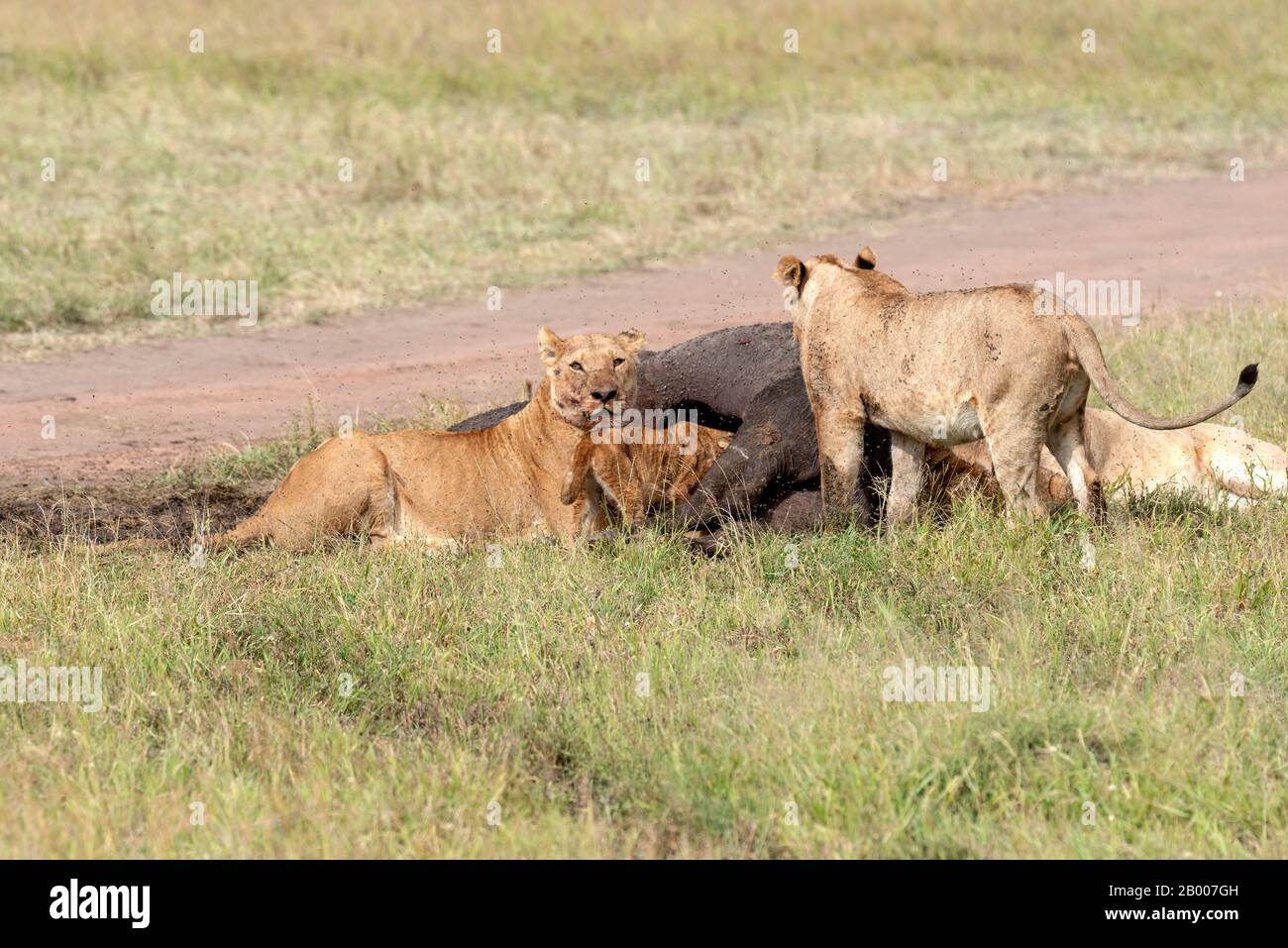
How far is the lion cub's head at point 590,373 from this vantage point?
648cm

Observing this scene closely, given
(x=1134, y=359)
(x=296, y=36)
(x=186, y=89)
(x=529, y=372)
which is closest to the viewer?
(x=1134, y=359)

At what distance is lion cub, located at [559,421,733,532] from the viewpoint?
6562mm

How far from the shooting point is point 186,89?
58.5ft

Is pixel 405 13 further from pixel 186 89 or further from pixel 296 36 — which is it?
pixel 186 89

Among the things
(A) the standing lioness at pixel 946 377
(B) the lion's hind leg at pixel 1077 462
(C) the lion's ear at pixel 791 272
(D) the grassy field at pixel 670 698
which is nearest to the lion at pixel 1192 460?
(D) the grassy field at pixel 670 698

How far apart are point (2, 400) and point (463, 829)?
6609 mm

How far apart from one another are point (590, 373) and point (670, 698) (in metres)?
1.73

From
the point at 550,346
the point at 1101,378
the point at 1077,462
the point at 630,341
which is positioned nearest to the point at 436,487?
the point at 550,346

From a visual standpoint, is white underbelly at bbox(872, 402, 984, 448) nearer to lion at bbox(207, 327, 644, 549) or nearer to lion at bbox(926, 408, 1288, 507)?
lion at bbox(207, 327, 644, 549)

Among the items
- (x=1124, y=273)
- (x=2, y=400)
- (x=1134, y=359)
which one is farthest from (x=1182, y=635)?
(x=1124, y=273)

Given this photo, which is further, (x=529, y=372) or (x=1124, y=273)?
(x=1124, y=273)

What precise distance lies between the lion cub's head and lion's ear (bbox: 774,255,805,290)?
1.92 feet

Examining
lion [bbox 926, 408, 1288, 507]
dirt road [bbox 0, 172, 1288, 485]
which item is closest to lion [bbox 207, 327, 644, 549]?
dirt road [bbox 0, 172, 1288, 485]
